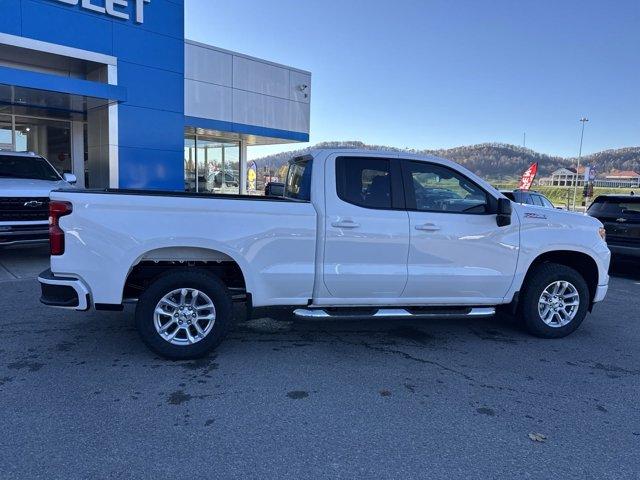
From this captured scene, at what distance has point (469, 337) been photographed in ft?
18.4

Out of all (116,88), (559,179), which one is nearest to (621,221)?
(116,88)

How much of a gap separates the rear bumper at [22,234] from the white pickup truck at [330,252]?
4843 millimetres

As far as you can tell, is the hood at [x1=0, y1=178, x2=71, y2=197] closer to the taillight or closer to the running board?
the taillight

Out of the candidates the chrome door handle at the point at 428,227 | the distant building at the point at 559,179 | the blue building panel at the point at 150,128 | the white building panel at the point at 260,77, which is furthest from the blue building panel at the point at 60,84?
the distant building at the point at 559,179

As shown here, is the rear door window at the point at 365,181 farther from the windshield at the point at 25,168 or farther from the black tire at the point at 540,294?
the windshield at the point at 25,168

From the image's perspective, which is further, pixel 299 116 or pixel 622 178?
pixel 622 178

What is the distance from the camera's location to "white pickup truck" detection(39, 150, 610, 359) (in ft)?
14.3

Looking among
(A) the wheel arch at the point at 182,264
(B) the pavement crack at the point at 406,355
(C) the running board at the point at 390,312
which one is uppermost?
(A) the wheel arch at the point at 182,264

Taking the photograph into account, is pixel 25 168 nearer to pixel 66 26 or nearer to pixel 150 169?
pixel 66 26

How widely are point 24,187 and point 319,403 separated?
7.65 m

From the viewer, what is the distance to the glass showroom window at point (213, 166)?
69.8 feet

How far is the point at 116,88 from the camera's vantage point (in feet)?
42.4

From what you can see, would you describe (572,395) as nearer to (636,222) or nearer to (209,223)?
(209,223)

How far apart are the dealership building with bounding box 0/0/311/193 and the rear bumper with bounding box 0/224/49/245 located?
14.1 feet
